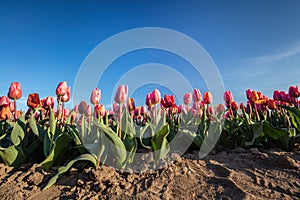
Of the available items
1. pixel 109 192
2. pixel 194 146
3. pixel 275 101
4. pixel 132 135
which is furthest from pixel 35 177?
pixel 275 101

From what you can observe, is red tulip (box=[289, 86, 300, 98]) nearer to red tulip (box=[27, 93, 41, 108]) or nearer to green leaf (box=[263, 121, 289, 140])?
green leaf (box=[263, 121, 289, 140])

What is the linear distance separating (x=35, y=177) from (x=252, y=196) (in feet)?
6.58

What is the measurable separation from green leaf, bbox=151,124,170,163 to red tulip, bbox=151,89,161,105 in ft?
3.47

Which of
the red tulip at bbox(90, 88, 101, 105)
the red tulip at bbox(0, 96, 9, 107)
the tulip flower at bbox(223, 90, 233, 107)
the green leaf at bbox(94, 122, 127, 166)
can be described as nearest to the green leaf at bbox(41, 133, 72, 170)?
the green leaf at bbox(94, 122, 127, 166)

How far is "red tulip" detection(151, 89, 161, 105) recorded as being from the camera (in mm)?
3594

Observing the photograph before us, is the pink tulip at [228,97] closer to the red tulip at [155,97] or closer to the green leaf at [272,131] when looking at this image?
the green leaf at [272,131]

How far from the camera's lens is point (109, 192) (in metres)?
2.02

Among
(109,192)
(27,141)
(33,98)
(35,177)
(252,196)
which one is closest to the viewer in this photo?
(252,196)

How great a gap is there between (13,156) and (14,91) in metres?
1.01

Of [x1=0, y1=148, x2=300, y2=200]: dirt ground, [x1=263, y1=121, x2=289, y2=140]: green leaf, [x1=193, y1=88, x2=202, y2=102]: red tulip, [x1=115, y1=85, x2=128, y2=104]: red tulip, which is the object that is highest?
[x1=193, y1=88, x2=202, y2=102]: red tulip

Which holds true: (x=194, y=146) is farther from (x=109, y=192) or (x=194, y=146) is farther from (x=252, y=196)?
(x=109, y=192)

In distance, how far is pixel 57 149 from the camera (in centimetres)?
254

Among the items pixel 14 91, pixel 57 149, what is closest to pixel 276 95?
pixel 57 149

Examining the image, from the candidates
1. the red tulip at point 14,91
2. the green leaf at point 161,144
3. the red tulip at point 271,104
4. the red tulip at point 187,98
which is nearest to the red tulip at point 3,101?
the red tulip at point 14,91
